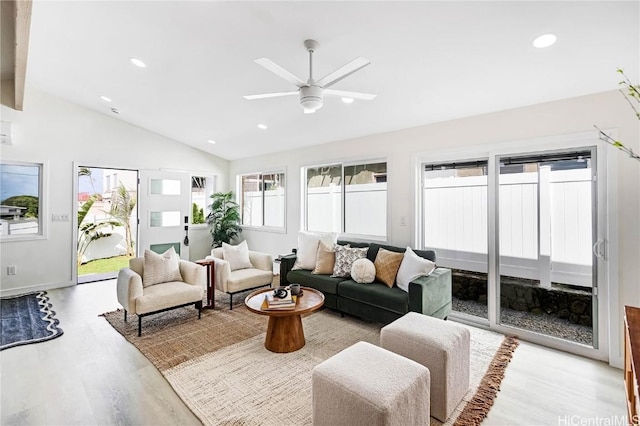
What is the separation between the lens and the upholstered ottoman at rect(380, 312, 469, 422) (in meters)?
1.94

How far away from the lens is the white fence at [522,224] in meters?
→ 2.90

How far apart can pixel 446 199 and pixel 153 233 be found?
5.29 meters

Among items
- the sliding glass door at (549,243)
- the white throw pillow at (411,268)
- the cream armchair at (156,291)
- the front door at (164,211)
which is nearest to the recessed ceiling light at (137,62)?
the cream armchair at (156,291)

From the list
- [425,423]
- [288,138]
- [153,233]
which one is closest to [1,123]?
[153,233]

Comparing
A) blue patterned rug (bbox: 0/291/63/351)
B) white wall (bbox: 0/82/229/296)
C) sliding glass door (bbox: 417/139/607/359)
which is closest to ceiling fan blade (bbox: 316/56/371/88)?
sliding glass door (bbox: 417/139/607/359)

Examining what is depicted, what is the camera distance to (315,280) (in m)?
3.83

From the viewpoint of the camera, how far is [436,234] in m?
3.86

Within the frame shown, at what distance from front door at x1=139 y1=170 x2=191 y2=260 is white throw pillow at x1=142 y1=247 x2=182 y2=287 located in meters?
2.33

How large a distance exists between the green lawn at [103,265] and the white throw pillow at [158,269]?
3872 millimetres

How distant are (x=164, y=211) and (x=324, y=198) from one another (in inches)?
130

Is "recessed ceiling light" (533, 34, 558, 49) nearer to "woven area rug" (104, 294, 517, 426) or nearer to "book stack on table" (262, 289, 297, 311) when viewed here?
"woven area rug" (104, 294, 517, 426)

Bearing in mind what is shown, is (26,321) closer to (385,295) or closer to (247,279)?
(247,279)

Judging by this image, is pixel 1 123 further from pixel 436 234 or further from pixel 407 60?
pixel 436 234

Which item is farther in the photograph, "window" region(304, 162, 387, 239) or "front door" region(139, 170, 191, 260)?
"front door" region(139, 170, 191, 260)
